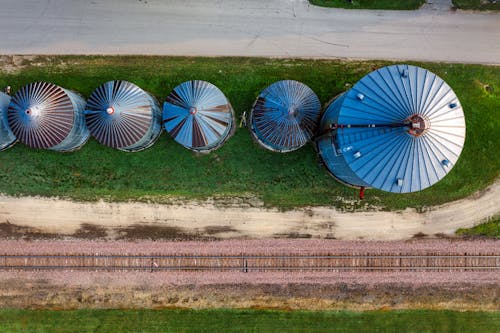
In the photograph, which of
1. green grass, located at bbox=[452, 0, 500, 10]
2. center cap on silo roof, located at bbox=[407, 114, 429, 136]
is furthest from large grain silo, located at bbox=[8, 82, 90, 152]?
green grass, located at bbox=[452, 0, 500, 10]

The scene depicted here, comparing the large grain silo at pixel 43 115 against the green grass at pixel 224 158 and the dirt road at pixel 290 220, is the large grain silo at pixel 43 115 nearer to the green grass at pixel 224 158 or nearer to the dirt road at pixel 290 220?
the green grass at pixel 224 158

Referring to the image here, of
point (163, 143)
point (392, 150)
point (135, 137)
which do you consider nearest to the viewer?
point (392, 150)

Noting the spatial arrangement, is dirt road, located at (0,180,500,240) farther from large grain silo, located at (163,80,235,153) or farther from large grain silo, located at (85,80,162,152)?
large grain silo, located at (85,80,162,152)

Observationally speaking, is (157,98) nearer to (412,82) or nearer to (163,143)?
(163,143)

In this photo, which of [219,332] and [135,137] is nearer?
[135,137]

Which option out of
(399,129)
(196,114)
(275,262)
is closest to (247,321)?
(275,262)

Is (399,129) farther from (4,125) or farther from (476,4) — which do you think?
(4,125)

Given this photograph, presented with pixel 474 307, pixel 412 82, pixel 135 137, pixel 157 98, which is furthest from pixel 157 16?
pixel 474 307
